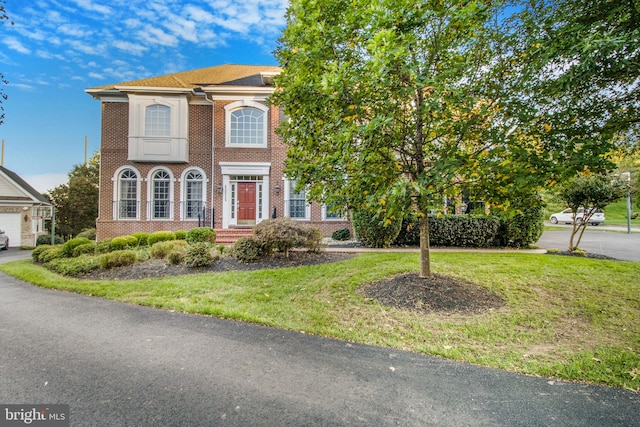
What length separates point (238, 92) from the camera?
46.7 feet

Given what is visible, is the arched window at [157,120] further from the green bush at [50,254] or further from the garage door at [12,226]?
the garage door at [12,226]

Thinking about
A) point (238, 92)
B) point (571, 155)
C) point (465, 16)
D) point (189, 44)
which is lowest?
point (571, 155)

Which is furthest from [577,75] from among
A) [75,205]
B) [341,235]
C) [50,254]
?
[75,205]

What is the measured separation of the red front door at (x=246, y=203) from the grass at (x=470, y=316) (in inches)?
292

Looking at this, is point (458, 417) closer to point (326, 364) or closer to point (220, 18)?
point (326, 364)

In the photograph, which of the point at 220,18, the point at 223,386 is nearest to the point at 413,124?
the point at 223,386

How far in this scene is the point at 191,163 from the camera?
580 inches

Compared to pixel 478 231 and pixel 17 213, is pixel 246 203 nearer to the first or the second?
pixel 478 231

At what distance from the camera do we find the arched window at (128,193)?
14516 mm

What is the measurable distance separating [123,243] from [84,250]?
3.71 feet

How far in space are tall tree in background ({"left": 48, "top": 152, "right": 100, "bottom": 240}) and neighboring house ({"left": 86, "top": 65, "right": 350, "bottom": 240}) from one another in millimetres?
14432

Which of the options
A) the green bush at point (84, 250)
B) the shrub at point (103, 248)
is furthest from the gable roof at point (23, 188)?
the shrub at point (103, 248)

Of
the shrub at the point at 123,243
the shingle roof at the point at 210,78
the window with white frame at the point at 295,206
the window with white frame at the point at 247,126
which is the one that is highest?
the shingle roof at the point at 210,78

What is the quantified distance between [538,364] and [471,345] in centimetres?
66
